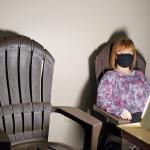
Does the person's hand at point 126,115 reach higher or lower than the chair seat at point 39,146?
higher

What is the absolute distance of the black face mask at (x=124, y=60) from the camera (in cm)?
261

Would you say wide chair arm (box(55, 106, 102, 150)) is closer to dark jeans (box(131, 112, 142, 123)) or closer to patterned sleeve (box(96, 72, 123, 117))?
patterned sleeve (box(96, 72, 123, 117))

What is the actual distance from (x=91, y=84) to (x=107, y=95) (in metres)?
0.30

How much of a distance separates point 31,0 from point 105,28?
730 millimetres

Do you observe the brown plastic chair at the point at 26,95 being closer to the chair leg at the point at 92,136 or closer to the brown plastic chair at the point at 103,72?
the chair leg at the point at 92,136

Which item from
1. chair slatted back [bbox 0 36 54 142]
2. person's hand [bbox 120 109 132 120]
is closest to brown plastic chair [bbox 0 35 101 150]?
chair slatted back [bbox 0 36 54 142]

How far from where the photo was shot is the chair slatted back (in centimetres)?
203

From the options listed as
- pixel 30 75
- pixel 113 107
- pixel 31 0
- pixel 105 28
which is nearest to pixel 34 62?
pixel 30 75

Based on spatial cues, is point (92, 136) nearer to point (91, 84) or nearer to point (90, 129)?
point (90, 129)

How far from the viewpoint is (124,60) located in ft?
8.54

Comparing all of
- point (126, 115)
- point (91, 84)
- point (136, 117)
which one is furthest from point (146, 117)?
point (91, 84)

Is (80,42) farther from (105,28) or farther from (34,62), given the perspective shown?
(34,62)

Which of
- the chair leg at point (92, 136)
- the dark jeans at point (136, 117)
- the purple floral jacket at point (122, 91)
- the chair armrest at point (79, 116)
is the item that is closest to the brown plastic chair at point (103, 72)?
the purple floral jacket at point (122, 91)

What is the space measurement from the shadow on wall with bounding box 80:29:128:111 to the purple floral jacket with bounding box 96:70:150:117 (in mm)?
203
